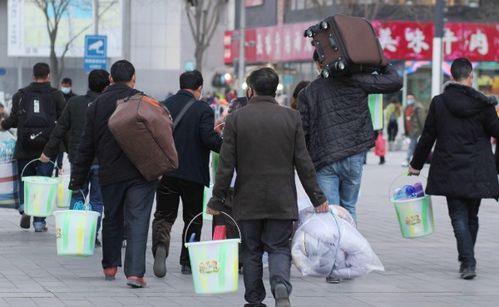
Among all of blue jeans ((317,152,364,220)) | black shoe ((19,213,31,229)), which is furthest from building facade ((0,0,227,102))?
blue jeans ((317,152,364,220))

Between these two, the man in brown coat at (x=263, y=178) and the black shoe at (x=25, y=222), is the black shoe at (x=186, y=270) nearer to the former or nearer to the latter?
the man in brown coat at (x=263, y=178)

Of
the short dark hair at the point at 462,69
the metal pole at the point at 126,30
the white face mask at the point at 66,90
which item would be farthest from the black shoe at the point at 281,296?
the metal pole at the point at 126,30

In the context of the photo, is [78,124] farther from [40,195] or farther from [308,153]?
[308,153]

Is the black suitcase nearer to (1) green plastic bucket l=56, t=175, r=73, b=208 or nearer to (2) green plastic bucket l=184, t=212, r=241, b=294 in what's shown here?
(2) green plastic bucket l=184, t=212, r=241, b=294

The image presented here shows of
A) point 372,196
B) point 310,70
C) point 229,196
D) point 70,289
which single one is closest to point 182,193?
point 229,196

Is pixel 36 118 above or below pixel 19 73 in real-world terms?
above

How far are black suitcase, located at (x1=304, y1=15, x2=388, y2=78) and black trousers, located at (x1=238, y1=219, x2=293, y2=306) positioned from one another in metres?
2.22

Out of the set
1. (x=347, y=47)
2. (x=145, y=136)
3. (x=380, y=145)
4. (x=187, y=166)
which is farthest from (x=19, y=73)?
(x=145, y=136)

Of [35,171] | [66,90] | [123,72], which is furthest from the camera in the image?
[66,90]

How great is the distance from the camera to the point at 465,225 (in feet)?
36.3

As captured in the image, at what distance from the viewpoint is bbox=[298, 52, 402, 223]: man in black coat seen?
10.7m

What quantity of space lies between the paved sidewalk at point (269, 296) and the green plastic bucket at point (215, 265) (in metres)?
0.78

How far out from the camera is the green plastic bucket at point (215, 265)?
8.45 meters

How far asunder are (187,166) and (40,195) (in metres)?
2.19
